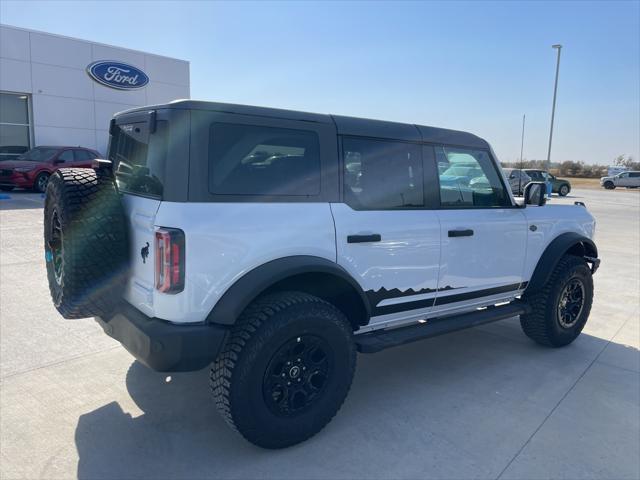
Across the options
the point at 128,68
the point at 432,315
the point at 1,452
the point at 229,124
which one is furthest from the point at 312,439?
the point at 128,68

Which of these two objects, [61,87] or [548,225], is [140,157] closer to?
[548,225]

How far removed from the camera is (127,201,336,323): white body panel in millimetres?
2506

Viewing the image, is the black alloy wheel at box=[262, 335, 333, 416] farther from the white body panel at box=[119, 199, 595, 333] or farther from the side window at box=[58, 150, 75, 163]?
the side window at box=[58, 150, 75, 163]

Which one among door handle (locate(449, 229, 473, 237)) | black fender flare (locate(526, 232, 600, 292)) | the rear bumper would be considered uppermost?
door handle (locate(449, 229, 473, 237))

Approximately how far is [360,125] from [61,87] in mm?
21853

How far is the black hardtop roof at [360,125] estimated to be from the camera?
8.76ft

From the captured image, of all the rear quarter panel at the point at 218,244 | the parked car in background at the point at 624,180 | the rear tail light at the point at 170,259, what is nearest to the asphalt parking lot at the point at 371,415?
the rear quarter panel at the point at 218,244

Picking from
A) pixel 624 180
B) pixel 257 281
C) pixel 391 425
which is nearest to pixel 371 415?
pixel 391 425

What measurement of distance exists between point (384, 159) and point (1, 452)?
2.90m

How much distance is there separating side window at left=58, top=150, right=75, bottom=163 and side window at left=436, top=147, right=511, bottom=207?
15.6m

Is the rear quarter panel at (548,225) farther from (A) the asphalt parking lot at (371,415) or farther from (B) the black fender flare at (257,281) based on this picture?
(B) the black fender flare at (257,281)

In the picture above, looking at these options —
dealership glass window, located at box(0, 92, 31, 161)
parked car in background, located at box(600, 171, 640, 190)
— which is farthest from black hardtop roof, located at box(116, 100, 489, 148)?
parked car in background, located at box(600, 171, 640, 190)

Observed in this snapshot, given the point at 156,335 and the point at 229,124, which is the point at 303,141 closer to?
the point at 229,124

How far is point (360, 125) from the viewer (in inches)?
131
